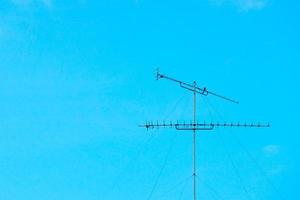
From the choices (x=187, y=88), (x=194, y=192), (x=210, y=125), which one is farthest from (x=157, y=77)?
(x=194, y=192)

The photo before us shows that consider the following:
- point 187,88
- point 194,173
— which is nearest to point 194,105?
point 187,88

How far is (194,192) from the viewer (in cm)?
3759

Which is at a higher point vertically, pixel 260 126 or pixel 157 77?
pixel 157 77

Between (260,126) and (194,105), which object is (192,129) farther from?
(260,126)

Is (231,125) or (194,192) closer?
(194,192)

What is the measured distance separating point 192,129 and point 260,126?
5.05m

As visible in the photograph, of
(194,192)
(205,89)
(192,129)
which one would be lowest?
(194,192)

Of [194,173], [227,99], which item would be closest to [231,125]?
[227,99]

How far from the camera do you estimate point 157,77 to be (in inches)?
1540

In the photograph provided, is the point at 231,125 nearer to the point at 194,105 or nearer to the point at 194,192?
the point at 194,105

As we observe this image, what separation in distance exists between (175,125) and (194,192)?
4.49 m

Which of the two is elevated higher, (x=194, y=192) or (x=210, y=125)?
(x=210, y=125)

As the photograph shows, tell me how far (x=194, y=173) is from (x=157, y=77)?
6573 mm

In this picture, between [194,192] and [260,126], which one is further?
[260,126]
